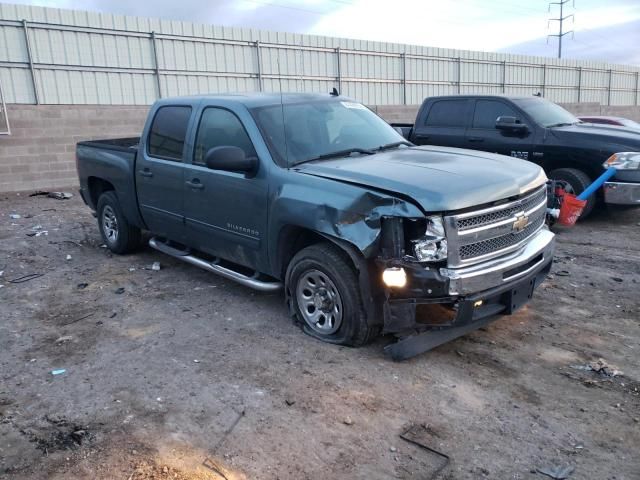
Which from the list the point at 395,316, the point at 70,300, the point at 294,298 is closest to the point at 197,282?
the point at 70,300

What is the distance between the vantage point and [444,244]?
3.64 meters

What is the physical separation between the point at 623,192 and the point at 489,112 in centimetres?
249

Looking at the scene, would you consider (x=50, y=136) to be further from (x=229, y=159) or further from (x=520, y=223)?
(x=520, y=223)

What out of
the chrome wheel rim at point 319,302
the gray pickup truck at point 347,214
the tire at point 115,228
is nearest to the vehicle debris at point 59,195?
the tire at point 115,228

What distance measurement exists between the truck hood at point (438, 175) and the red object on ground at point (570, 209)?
3448mm

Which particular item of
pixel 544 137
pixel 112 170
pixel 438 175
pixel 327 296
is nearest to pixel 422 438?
pixel 327 296

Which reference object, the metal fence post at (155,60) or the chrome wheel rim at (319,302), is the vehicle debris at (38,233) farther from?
the metal fence post at (155,60)

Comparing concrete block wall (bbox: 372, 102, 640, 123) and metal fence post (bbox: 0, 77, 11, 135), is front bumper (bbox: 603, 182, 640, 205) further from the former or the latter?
metal fence post (bbox: 0, 77, 11, 135)

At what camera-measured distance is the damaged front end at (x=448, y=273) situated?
366 cm

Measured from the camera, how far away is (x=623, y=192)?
7.89m

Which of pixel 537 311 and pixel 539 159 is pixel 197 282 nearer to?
pixel 537 311

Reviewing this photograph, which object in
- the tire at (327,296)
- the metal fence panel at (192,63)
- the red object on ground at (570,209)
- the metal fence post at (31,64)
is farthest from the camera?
the metal fence panel at (192,63)

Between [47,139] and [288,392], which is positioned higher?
[47,139]

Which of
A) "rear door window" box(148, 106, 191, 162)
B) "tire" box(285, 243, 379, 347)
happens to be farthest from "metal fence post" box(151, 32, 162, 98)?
"tire" box(285, 243, 379, 347)
